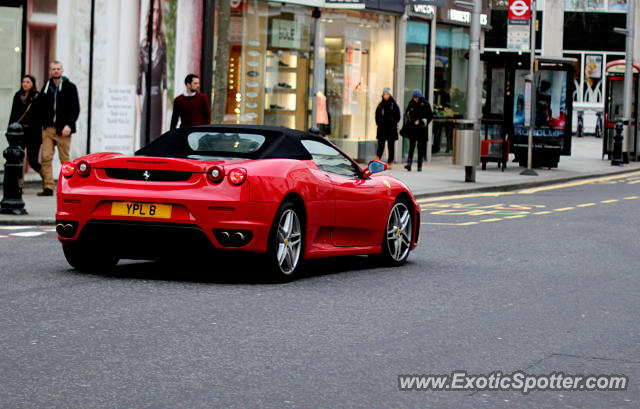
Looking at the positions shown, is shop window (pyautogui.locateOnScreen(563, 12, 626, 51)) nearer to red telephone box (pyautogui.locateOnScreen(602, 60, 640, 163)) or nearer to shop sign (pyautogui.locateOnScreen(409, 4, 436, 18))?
red telephone box (pyautogui.locateOnScreen(602, 60, 640, 163))

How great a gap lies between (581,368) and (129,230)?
157 inches

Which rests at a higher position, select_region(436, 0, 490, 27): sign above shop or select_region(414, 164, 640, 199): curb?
select_region(436, 0, 490, 27): sign above shop

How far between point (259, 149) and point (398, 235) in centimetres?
209

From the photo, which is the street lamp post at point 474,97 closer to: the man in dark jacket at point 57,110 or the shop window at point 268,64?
the shop window at point 268,64

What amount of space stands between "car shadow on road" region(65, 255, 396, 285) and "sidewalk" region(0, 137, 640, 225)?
4180mm

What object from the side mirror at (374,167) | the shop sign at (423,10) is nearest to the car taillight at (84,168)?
the side mirror at (374,167)

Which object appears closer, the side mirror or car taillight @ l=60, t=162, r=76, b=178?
car taillight @ l=60, t=162, r=76, b=178

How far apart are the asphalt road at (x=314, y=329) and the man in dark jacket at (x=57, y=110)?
506cm

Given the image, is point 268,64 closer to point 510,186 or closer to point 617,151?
point 510,186

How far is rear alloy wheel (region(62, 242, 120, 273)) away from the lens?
10.3 metres

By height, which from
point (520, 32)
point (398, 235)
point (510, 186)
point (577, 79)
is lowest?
point (398, 235)

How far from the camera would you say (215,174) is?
9.63 meters

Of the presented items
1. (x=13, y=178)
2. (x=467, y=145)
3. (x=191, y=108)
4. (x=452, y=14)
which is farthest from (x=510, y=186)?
(x=13, y=178)

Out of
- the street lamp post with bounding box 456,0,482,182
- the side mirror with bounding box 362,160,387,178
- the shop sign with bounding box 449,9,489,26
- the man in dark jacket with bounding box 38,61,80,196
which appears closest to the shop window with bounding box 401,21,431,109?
the shop sign with bounding box 449,9,489,26
